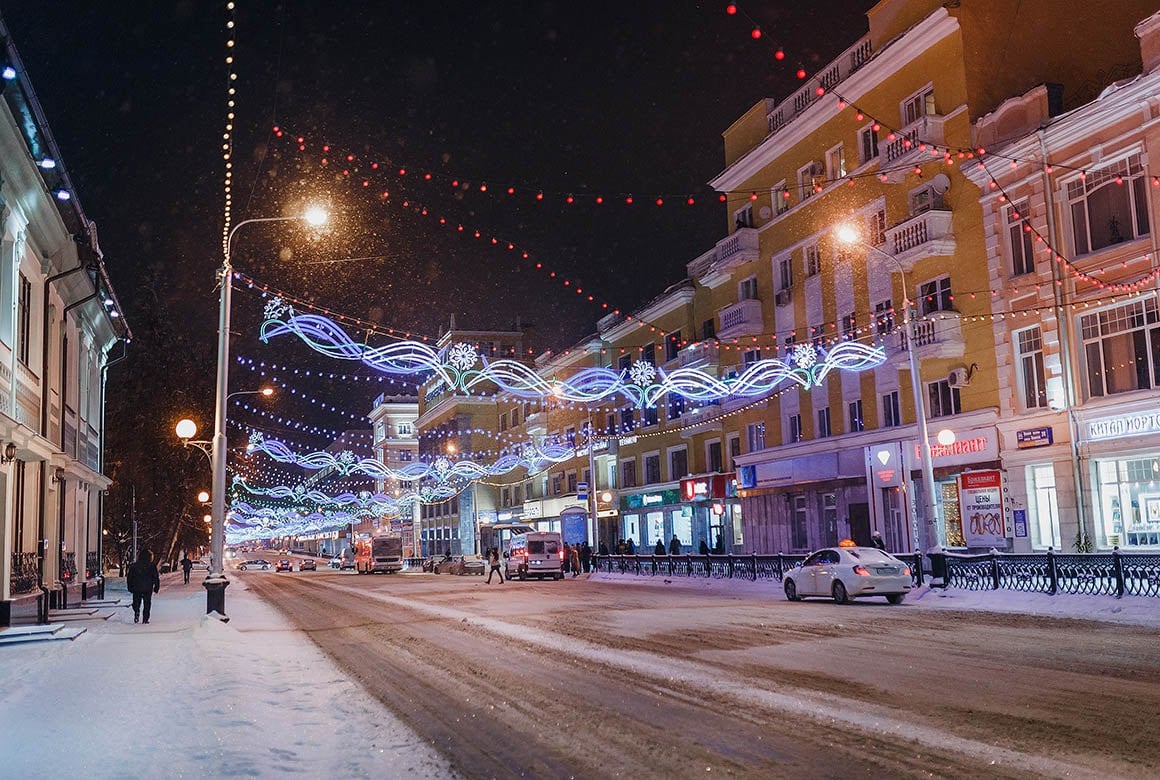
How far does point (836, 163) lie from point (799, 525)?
1499cm

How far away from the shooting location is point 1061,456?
27.9 meters

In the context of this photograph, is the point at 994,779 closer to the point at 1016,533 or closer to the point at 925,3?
the point at 1016,533

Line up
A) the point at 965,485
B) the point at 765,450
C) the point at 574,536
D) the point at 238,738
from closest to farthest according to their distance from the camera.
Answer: the point at 238,738
the point at 965,485
the point at 765,450
the point at 574,536

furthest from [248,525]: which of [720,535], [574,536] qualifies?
[720,535]

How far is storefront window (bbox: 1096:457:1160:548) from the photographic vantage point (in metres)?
25.8

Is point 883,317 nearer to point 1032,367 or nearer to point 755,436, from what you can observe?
point 1032,367

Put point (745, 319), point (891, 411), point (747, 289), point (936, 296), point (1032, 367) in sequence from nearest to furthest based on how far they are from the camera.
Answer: point (1032, 367), point (936, 296), point (891, 411), point (745, 319), point (747, 289)

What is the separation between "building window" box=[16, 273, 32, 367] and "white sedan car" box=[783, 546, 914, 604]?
18.9m

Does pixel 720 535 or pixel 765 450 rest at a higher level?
pixel 765 450

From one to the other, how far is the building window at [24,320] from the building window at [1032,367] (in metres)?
26.5

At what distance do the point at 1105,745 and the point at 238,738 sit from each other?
7.01 metres

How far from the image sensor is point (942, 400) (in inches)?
1325

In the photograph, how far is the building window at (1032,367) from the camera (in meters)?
29.0

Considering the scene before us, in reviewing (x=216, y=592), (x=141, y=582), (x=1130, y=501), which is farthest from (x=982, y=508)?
(x=141, y=582)
